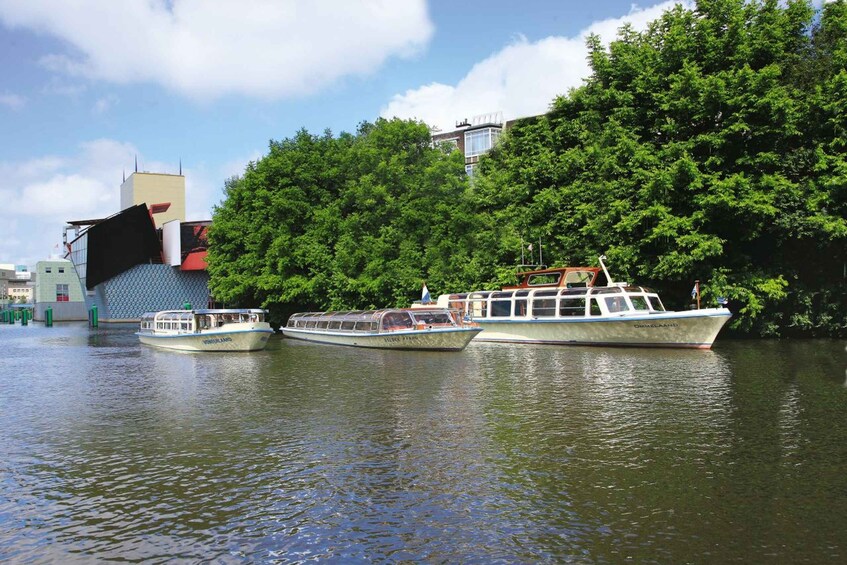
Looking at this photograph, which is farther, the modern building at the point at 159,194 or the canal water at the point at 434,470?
the modern building at the point at 159,194

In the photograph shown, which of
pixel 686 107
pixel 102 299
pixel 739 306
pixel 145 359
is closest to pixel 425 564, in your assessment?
pixel 145 359

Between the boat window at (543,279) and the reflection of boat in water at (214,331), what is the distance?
15.9 meters

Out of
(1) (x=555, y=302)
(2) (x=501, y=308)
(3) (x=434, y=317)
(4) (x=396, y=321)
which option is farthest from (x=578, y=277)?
(4) (x=396, y=321)

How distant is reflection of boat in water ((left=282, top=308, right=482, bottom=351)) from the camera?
3653cm

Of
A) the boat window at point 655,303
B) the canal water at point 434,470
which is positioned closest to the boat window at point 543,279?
the boat window at point 655,303

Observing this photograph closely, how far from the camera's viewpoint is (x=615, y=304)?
125 feet

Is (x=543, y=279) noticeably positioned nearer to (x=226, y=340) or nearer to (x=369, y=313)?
(x=369, y=313)

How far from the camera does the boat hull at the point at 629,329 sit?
1372 inches

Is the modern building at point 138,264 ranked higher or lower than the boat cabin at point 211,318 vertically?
higher

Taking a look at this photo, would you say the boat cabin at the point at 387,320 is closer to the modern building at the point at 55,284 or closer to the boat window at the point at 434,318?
the boat window at the point at 434,318

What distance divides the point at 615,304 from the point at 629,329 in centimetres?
156

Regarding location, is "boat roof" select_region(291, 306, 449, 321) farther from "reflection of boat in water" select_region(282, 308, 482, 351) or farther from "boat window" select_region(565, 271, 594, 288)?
"boat window" select_region(565, 271, 594, 288)

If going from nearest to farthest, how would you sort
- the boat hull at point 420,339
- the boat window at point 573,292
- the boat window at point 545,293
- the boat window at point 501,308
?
the boat hull at point 420,339 < the boat window at point 573,292 < the boat window at point 545,293 < the boat window at point 501,308

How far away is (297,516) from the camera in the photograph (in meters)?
10.1
